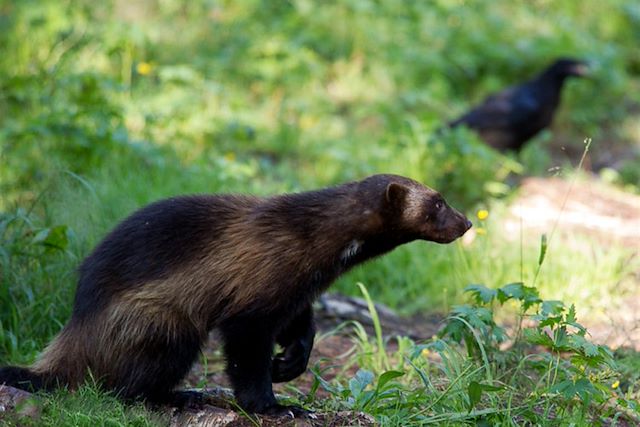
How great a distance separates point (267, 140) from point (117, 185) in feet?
9.34

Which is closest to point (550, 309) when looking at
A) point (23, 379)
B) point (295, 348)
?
point (295, 348)

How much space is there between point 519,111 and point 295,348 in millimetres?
6902

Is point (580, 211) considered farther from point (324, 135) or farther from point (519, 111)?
point (324, 135)

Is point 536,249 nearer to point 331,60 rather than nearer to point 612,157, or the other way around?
point 612,157

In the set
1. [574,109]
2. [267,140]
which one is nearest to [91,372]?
[267,140]

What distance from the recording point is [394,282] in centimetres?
704

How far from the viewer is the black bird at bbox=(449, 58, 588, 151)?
10.5m

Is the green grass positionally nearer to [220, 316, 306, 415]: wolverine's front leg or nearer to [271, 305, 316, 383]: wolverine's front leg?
[271, 305, 316, 383]: wolverine's front leg

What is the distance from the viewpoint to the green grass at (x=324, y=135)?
193 inches

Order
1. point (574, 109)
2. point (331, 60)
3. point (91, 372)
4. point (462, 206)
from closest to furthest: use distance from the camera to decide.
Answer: point (91, 372)
point (462, 206)
point (331, 60)
point (574, 109)

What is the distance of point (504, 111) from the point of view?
10656 millimetres

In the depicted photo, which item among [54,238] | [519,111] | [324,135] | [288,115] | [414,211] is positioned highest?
[414,211]

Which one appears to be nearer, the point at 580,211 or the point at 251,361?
the point at 251,361

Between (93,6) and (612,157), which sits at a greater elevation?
(93,6)
